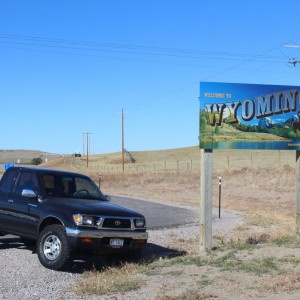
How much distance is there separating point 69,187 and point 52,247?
5.55 ft

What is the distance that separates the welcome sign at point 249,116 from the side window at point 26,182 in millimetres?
3567

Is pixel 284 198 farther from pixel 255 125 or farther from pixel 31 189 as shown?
pixel 31 189

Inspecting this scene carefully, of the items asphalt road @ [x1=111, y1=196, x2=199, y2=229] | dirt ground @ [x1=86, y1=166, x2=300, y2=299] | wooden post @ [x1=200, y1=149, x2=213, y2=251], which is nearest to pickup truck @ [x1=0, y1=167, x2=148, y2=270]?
dirt ground @ [x1=86, y1=166, x2=300, y2=299]

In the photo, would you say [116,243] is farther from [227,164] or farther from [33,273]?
[227,164]

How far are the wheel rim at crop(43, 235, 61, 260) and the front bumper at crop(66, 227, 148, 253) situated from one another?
1.08 ft

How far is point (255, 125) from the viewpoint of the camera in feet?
40.3

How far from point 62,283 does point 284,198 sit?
26754 millimetres

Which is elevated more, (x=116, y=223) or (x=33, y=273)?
(x=116, y=223)

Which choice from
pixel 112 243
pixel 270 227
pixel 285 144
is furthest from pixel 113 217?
pixel 270 227

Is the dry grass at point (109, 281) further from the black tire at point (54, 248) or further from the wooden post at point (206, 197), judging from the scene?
the wooden post at point (206, 197)

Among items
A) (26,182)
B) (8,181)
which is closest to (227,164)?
(8,181)

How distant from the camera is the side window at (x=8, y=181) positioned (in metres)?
11.3

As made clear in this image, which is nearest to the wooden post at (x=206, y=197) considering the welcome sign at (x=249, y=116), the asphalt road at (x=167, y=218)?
the welcome sign at (x=249, y=116)

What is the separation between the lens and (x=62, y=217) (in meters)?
9.59
